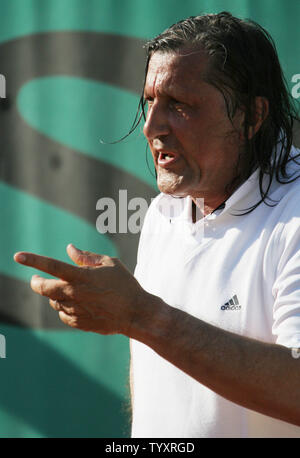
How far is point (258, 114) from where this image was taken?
139 cm

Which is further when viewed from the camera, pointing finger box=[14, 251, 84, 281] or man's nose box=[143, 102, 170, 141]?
man's nose box=[143, 102, 170, 141]

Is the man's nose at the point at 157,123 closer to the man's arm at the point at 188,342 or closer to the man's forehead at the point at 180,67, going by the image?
A: the man's forehead at the point at 180,67

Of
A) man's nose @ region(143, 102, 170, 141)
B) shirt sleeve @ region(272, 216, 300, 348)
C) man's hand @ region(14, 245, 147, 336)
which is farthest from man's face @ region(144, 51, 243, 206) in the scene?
man's hand @ region(14, 245, 147, 336)

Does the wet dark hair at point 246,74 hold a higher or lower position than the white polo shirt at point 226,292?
higher

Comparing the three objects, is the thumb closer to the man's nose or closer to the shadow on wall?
the man's nose

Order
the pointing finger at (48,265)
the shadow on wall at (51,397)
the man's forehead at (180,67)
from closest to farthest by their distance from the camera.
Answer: the pointing finger at (48,265) → the man's forehead at (180,67) → the shadow on wall at (51,397)

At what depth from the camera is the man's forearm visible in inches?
41.4

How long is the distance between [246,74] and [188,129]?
0.18 metres

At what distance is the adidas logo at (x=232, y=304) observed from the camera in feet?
3.92

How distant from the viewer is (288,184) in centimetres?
125

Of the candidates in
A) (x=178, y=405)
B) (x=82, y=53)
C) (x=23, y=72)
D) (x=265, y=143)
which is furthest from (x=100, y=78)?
(x=178, y=405)

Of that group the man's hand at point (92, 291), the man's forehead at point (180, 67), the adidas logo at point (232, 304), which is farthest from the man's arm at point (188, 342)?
the man's forehead at point (180, 67)

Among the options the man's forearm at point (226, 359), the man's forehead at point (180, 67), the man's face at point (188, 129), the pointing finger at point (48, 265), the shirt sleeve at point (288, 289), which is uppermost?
the man's forehead at point (180, 67)
